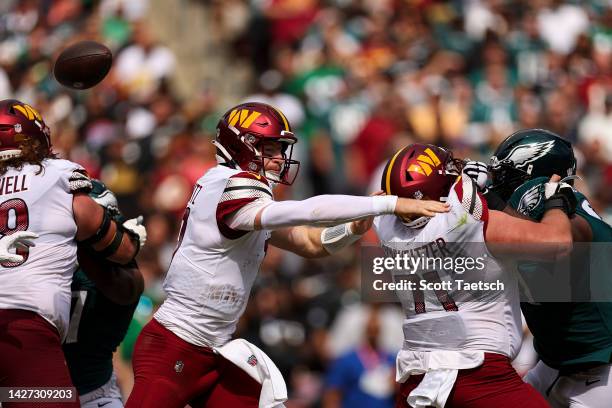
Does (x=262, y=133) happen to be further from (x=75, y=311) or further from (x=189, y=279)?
(x=75, y=311)

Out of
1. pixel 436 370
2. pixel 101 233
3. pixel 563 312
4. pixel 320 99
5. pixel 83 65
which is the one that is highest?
pixel 83 65

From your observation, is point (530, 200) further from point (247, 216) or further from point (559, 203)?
point (247, 216)

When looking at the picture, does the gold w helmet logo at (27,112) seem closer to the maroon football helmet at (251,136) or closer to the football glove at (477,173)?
the maroon football helmet at (251,136)

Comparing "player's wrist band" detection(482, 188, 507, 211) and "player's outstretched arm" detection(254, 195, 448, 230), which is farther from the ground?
"player's outstretched arm" detection(254, 195, 448, 230)

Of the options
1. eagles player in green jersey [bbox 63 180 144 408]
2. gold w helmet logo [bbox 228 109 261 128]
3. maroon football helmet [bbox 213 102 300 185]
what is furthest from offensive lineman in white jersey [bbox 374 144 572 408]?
eagles player in green jersey [bbox 63 180 144 408]

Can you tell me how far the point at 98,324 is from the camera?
714cm

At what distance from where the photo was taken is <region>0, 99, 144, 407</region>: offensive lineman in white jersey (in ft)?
20.1

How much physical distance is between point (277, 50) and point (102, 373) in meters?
8.76

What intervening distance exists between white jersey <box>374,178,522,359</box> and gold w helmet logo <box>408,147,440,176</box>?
0.54ft

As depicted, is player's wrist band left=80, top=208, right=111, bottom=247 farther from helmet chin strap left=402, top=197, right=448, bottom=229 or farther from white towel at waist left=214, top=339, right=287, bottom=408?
helmet chin strap left=402, top=197, right=448, bottom=229

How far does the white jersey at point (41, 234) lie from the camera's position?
6.24 meters

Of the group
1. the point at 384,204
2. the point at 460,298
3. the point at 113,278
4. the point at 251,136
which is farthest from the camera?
the point at 113,278

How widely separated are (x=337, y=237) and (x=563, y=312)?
1.31 m

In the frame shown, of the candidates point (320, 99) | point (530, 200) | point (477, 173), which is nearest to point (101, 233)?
point (477, 173)
